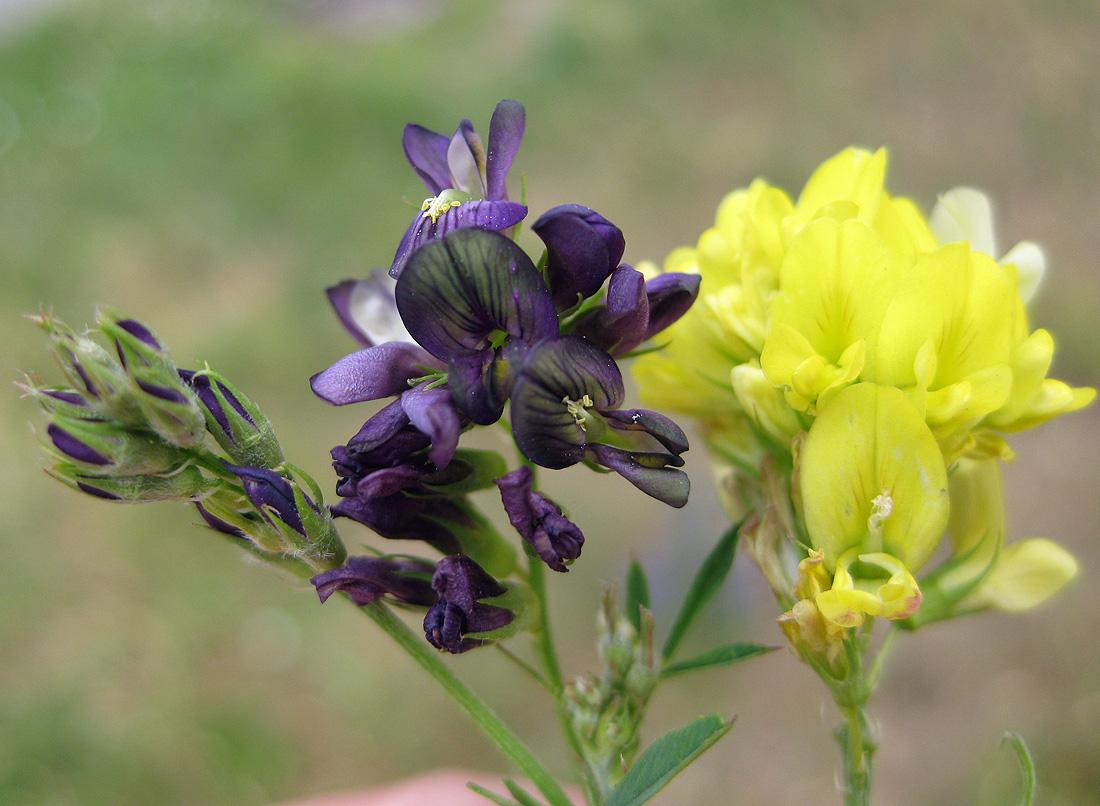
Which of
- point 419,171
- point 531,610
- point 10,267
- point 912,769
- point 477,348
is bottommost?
point 912,769

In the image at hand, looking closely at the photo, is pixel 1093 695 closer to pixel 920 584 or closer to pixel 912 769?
pixel 912 769

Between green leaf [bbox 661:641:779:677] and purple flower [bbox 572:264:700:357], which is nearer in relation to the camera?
purple flower [bbox 572:264:700:357]

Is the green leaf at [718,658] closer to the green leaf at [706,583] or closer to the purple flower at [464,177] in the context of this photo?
the green leaf at [706,583]

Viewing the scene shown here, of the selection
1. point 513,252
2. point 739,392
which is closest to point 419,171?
point 513,252

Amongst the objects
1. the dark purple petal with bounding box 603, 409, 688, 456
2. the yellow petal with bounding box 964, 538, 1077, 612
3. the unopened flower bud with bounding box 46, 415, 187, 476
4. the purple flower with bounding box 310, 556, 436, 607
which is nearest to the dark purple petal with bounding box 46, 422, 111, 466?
the unopened flower bud with bounding box 46, 415, 187, 476

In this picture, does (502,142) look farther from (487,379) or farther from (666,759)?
(666,759)

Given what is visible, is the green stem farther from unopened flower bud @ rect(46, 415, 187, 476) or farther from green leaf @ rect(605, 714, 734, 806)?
unopened flower bud @ rect(46, 415, 187, 476)

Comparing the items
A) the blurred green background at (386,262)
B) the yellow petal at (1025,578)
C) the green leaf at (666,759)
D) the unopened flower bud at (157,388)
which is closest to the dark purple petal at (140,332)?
the unopened flower bud at (157,388)
